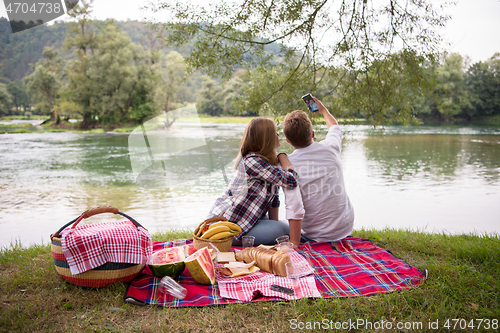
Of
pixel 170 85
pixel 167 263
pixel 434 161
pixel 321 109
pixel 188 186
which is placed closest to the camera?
pixel 167 263

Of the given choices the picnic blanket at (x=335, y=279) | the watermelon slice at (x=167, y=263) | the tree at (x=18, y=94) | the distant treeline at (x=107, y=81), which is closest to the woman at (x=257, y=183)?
the picnic blanket at (x=335, y=279)

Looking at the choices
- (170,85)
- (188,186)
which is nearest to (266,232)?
(188,186)

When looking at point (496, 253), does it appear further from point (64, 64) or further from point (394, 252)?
point (64, 64)

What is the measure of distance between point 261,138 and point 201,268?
4.33 feet

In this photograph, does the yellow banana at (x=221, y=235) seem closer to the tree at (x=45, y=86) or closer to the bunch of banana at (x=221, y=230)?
the bunch of banana at (x=221, y=230)

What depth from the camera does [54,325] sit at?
215 centimetres

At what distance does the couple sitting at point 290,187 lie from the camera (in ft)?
10.5

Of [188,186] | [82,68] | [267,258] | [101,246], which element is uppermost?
[82,68]

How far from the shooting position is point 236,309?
7.61ft

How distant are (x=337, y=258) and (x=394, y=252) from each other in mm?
764

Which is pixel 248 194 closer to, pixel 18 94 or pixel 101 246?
pixel 101 246

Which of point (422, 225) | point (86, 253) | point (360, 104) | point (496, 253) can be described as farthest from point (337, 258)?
point (422, 225)

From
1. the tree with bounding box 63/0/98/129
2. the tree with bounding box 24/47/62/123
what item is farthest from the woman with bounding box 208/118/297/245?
the tree with bounding box 24/47/62/123

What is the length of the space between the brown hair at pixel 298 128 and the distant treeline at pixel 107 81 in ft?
92.0
